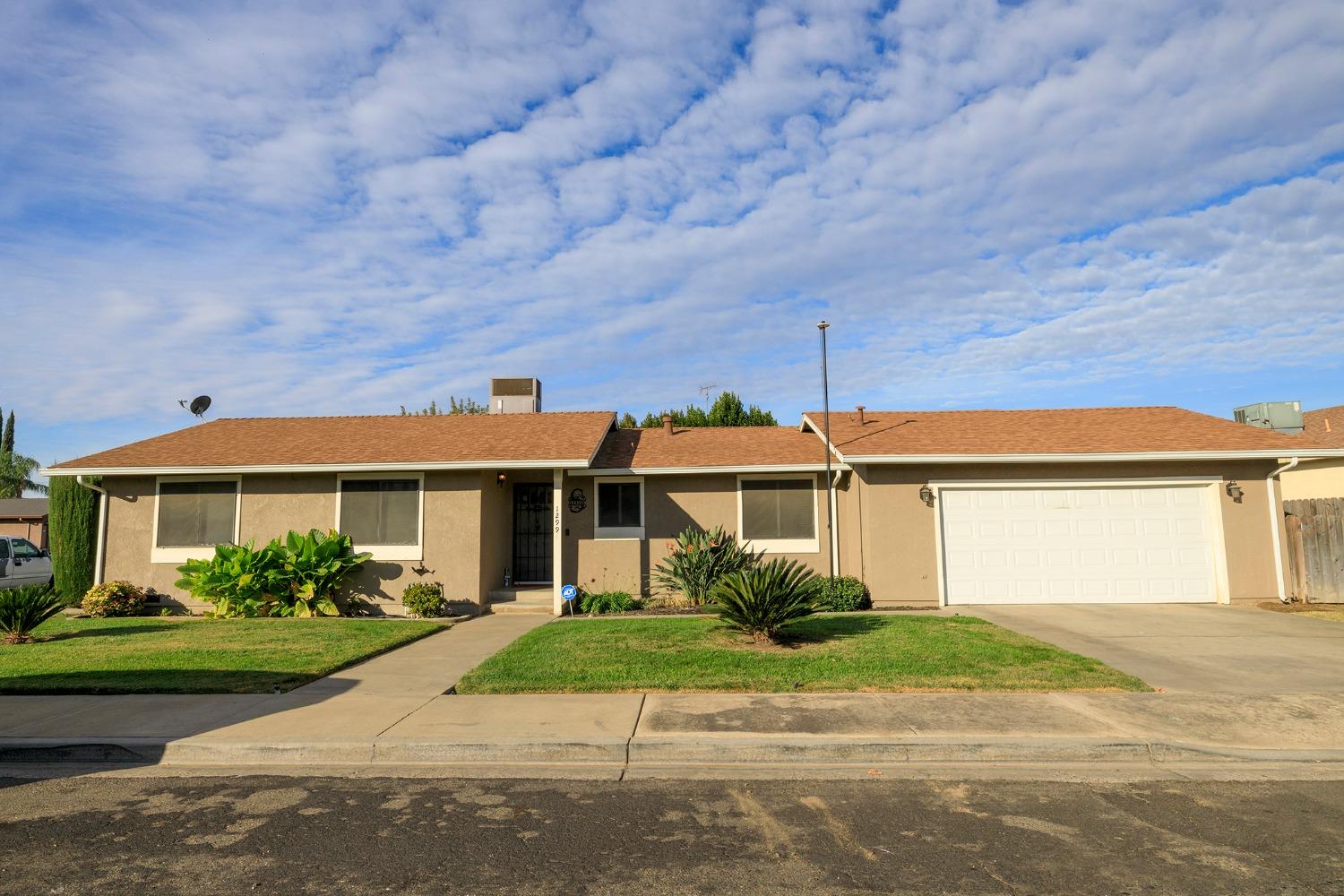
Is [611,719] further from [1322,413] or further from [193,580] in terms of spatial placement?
[1322,413]

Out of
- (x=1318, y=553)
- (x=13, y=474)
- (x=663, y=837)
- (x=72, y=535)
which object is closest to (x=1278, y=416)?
(x=1318, y=553)

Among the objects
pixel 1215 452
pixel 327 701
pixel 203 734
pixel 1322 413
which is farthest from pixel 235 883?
pixel 1322 413

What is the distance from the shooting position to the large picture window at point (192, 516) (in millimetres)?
14664

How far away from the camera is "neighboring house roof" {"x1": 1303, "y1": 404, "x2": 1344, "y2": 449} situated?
19817 mm

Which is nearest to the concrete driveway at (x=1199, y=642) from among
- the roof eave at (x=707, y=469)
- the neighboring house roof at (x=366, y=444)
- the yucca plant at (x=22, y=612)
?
the roof eave at (x=707, y=469)

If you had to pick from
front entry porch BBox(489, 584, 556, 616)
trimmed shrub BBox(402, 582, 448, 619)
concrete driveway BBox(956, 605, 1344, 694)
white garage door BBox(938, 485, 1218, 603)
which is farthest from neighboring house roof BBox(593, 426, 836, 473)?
concrete driveway BBox(956, 605, 1344, 694)

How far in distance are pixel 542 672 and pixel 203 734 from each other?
10.3ft

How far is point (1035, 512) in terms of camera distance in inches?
554

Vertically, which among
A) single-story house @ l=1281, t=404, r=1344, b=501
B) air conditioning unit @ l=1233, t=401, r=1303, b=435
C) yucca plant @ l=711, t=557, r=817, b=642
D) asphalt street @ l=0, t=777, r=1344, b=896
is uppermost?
air conditioning unit @ l=1233, t=401, r=1303, b=435

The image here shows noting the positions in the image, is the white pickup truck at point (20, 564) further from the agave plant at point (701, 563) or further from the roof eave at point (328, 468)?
the agave plant at point (701, 563)

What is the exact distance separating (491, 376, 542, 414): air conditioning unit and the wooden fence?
1623 cm

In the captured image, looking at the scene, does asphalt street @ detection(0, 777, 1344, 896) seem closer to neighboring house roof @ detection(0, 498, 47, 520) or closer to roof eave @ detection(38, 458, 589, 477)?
roof eave @ detection(38, 458, 589, 477)

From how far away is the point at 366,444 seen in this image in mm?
15391

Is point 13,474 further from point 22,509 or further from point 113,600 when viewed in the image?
point 113,600
